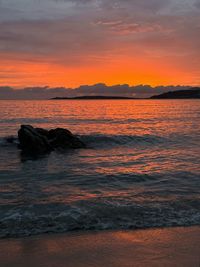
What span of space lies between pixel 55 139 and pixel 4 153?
3.97 meters

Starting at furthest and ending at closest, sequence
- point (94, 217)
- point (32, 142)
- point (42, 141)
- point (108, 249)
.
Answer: point (42, 141)
point (32, 142)
point (94, 217)
point (108, 249)

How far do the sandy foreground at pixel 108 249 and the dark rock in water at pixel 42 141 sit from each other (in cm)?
1491

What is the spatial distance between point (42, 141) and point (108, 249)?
55.9ft

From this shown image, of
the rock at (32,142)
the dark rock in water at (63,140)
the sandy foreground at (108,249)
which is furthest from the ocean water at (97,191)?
the dark rock in water at (63,140)

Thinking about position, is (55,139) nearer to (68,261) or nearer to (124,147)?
(124,147)

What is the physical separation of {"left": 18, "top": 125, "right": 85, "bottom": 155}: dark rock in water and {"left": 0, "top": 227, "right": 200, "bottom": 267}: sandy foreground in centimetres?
1491

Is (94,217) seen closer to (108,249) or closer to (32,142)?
(108,249)

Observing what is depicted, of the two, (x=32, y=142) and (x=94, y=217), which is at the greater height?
(x=32, y=142)

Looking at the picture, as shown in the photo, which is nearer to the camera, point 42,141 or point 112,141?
point 42,141

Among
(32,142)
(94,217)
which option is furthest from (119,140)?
(94,217)

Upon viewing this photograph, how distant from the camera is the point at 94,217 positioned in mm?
8984

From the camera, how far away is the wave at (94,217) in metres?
8.23

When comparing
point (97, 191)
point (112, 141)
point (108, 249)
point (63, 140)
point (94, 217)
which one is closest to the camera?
point (108, 249)

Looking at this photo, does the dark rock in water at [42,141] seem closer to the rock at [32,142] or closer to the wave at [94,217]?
the rock at [32,142]
